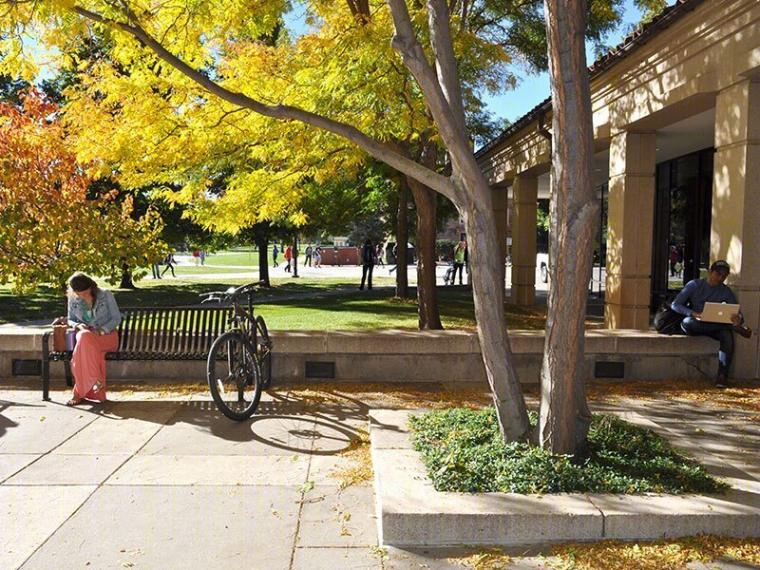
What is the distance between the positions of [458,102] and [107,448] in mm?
3759

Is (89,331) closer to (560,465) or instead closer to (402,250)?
(560,465)

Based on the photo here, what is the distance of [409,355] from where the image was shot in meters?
8.58

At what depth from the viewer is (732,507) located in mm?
4148

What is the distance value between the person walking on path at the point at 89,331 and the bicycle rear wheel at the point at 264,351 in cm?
141

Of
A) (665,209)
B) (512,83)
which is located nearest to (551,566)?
(512,83)

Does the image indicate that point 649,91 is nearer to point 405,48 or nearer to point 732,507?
point 405,48

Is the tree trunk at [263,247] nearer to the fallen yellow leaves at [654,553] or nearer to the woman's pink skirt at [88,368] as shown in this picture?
the woman's pink skirt at [88,368]

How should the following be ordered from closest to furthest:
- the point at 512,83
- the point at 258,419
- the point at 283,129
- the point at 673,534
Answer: the point at 673,534 → the point at 258,419 → the point at 283,129 → the point at 512,83

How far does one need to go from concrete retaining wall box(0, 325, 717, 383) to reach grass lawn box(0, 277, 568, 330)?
2.70 metres

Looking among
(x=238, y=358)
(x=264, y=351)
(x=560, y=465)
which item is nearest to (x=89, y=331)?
(x=238, y=358)

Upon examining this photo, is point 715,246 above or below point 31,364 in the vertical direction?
above

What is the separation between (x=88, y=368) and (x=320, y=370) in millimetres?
2517

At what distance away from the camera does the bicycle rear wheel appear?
25.1 ft

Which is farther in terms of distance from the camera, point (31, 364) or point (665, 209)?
point (665, 209)
